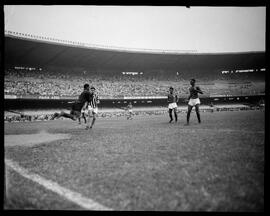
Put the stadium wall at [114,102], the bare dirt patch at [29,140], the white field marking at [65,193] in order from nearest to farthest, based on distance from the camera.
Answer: the white field marking at [65,193]
the bare dirt patch at [29,140]
the stadium wall at [114,102]

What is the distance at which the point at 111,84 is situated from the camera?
36062mm

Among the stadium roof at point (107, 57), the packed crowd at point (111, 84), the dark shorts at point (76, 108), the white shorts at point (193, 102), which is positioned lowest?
the dark shorts at point (76, 108)

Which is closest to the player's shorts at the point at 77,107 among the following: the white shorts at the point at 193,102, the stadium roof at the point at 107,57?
the white shorts at the point at 193,102

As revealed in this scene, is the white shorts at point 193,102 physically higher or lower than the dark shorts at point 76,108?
higher

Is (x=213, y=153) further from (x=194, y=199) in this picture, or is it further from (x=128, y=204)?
(x=128, y=204)

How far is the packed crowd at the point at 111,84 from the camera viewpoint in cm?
2840

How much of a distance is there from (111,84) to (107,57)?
4.30 m

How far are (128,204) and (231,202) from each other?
1153 mm

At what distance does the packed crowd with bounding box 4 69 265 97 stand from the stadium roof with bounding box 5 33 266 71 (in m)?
1.71

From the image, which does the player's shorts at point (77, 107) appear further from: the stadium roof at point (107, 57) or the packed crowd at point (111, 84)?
the stadium roof at point (107, 57)

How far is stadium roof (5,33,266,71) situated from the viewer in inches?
1091

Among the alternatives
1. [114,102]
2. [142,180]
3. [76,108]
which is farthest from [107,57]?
[142,180]

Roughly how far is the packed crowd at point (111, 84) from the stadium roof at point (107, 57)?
5.62 feet
